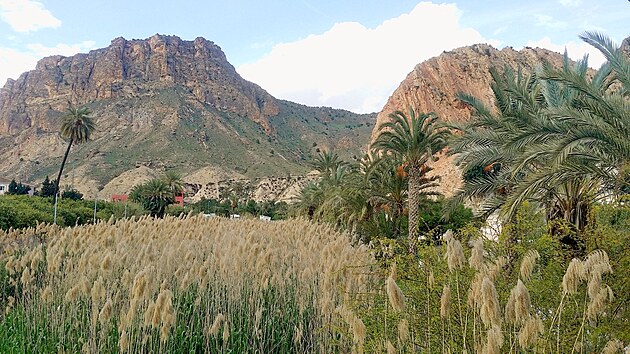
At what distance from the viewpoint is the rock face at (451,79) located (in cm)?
5222

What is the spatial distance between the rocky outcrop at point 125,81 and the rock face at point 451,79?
197 ft

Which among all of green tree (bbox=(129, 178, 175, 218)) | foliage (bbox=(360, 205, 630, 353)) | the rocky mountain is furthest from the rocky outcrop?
foliage (bbox=(360, 205, 630, 353))

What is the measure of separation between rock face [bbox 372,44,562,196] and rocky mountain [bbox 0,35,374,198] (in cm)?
2534

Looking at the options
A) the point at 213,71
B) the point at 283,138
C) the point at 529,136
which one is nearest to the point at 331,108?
the point at 283,138

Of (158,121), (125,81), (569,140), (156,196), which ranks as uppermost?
(125,81)

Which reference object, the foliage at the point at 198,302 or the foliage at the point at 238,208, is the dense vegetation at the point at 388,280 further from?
the foliage at the point at 238,208

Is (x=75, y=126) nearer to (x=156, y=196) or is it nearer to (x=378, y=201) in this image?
(x=156, y=196)

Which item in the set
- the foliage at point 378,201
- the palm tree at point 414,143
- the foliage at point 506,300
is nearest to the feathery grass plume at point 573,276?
the foliage at point 506,300

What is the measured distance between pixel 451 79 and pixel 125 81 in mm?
81682

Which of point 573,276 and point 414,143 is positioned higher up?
point 414,143

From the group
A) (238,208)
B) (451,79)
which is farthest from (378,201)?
(451,79)

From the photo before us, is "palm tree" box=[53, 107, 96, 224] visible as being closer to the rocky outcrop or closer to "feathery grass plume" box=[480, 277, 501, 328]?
"feathery grass plume" box=[480, 277, 501, 328]

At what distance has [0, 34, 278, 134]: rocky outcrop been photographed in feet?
361

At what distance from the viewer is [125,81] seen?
111m
